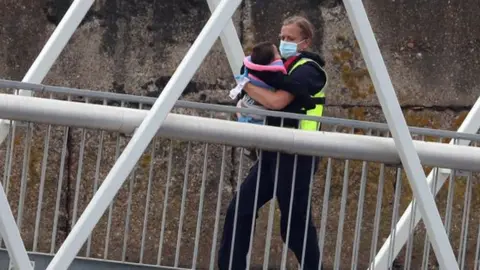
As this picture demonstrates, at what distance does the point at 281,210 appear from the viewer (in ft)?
31.5

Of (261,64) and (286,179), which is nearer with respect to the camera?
(286,179)

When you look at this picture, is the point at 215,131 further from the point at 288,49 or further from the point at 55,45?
the point at 55,45

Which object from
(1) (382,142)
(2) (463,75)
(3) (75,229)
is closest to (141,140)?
(3) (75,229)

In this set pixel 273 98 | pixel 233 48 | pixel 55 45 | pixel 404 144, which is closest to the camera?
pixel 404 144

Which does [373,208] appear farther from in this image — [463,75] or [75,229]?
[75,229]

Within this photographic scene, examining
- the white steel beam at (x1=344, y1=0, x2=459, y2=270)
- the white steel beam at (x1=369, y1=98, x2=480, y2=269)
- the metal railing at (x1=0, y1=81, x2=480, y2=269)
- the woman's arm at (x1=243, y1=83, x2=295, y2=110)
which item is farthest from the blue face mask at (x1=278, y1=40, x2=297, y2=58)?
the metal railing at (x1=0, y1=81, x2=480, y2=269)

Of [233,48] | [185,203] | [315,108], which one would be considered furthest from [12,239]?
[185,203]

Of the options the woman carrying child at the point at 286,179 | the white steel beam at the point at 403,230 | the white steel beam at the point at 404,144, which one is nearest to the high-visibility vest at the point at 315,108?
the woman carrying child at the point at 286,179

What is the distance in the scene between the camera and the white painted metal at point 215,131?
9.13m

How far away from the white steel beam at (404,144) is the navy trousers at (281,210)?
0.45m

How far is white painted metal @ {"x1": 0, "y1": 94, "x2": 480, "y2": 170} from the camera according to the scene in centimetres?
913

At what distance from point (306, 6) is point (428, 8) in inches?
32.6

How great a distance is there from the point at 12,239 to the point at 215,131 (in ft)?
3.60

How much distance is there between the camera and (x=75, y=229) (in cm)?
894
